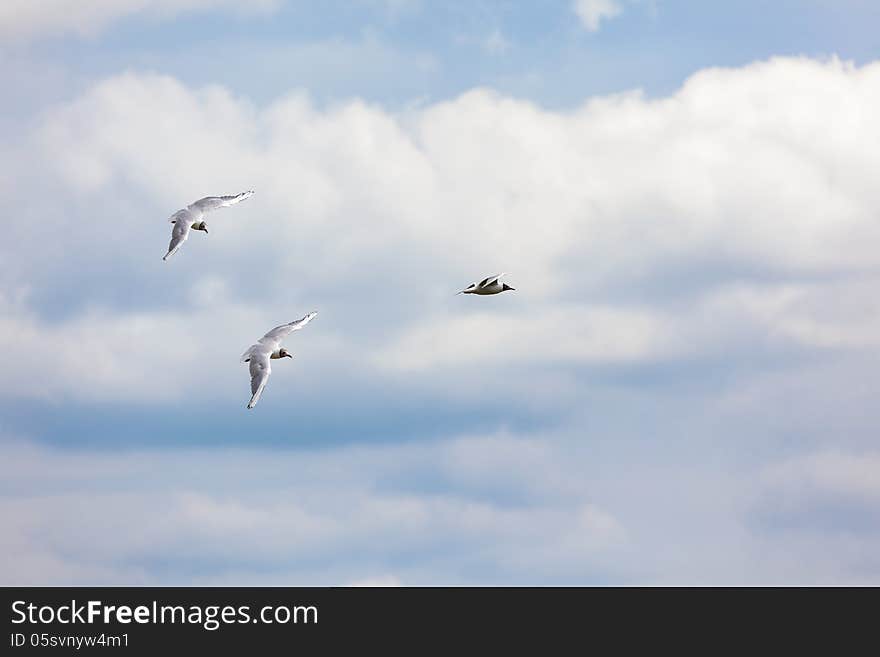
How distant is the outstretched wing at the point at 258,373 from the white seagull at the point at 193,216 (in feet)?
40.4

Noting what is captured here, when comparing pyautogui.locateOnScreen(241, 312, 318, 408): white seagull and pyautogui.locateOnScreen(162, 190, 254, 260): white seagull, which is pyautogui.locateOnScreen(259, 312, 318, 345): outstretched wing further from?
pyautogui.locateOnScreen(162, 190, 254, 260): white seagull

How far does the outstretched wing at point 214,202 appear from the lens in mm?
158250

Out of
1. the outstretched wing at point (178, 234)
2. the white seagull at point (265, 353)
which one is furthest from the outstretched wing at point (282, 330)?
the outstretched wing at point (178, 234)

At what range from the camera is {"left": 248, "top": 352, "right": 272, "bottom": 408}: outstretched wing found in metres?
138

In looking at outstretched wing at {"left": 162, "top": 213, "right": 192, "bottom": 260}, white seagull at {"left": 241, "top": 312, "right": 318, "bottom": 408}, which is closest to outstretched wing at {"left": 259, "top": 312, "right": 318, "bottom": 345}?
white seagull at {"left": 241, "top": 312, "right": 318, "bottom": 408}
